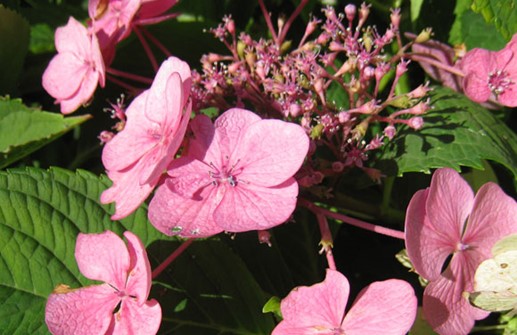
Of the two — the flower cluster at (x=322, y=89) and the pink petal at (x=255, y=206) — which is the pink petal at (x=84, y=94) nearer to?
the flower cluster at (x=322, y=89)

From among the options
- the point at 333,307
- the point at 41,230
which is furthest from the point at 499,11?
the point at 41,230

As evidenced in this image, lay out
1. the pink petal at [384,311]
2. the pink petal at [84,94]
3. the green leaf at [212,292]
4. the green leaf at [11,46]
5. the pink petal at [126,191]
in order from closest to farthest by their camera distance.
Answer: the pink petal at [384,311] → the pink petal at [126,191] → the green leaf at [212,292] → the pink petal at [84,94] → the green leaf at [11,46]

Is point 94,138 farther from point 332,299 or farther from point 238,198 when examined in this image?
point 332,299

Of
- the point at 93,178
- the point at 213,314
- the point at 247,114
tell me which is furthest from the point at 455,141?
the point at 93,178

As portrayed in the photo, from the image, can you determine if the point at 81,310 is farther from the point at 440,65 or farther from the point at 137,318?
the point at 440,65

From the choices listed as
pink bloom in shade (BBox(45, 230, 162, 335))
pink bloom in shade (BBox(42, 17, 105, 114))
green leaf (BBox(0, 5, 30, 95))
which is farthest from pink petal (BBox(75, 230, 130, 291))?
green leaf (BBox(0, 5, 30, 95))

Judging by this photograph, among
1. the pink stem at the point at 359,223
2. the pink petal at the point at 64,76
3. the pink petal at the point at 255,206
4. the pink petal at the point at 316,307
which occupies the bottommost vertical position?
the pink petal at the point at 316,307

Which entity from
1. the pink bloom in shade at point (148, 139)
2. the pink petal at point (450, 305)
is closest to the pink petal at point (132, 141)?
the pink bloom in shade at point (148, 139)
